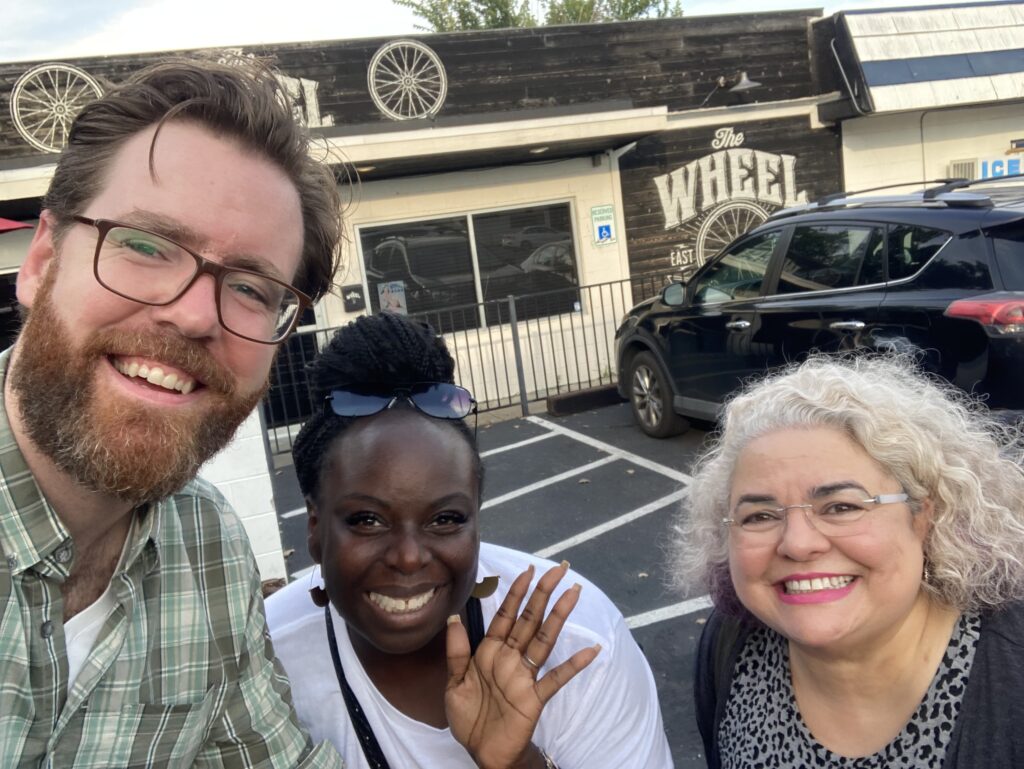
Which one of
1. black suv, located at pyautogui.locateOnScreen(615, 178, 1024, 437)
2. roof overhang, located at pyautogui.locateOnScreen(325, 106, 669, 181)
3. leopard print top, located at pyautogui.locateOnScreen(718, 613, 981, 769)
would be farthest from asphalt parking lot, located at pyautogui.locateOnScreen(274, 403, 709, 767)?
roof overhang, located at pyautogui.locateOnScreen(325, 106, 669, 181)

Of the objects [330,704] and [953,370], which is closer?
[330,704]

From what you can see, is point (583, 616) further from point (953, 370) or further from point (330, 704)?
point (953, 370)

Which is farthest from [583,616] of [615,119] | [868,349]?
[615,119]

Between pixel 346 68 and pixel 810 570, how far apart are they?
8952 mm

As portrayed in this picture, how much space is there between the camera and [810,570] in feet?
5.21

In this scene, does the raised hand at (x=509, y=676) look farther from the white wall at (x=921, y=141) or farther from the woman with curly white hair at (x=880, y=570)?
the white wall at (x=921, y=141)

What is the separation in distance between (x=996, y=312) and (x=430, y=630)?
352cm

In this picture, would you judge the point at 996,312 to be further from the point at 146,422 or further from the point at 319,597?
the point at 146,422

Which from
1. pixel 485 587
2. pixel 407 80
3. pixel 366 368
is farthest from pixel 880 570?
pixel 407 80

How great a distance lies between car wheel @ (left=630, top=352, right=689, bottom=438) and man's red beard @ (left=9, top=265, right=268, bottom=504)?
586 centimetres

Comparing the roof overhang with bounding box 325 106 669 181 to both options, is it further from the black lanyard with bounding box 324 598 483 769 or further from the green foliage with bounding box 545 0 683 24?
the green foliage with bounding box 545 0 683 24

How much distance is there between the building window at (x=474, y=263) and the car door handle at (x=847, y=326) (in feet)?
16.8

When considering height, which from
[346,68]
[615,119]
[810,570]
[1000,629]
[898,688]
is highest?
[346,68]

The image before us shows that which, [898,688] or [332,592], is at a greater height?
[332,592]
